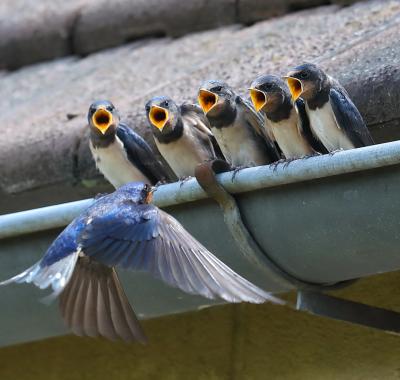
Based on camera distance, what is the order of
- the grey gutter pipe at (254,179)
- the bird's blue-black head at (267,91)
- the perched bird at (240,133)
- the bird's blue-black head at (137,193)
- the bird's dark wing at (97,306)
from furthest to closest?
the perched bird at (240,133)
the bird's blue-black head at (267,91)
the bird's blue-black head at (137,193)
the bird's dark wing at (97,306)
the grey gutter pipe at (254,179)

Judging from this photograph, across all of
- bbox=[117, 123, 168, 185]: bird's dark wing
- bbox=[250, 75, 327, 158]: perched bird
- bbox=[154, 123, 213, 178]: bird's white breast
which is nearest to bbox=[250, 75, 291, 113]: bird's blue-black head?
bbox=[250, 75, 327, 158]: perched bird

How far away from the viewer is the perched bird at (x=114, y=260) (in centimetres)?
241

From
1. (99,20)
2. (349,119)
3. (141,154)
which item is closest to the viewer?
(349,119)

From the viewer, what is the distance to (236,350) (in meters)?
2.93

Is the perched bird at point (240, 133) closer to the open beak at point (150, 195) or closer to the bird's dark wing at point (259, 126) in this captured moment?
the bird's dark wing at point (259, 126)

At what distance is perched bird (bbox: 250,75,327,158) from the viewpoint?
3.01 meters

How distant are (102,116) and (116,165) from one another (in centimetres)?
19

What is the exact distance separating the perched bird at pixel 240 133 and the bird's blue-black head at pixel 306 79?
27 centimetres

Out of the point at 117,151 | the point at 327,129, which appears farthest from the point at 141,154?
the point at 327,129

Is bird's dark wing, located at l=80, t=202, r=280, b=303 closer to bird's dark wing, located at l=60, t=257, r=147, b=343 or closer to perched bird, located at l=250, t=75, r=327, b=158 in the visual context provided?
bird's dark wing, located at l=60, t=257, r=147, b=343

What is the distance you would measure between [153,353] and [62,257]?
60cm

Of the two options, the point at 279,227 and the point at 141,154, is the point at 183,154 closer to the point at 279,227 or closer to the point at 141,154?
the point at 141,154

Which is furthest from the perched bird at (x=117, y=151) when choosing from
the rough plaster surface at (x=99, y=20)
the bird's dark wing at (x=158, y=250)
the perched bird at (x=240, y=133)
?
the rough plaster surface at (x=99, y=20)

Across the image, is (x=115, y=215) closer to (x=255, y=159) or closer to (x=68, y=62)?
(x=255, y=159)
